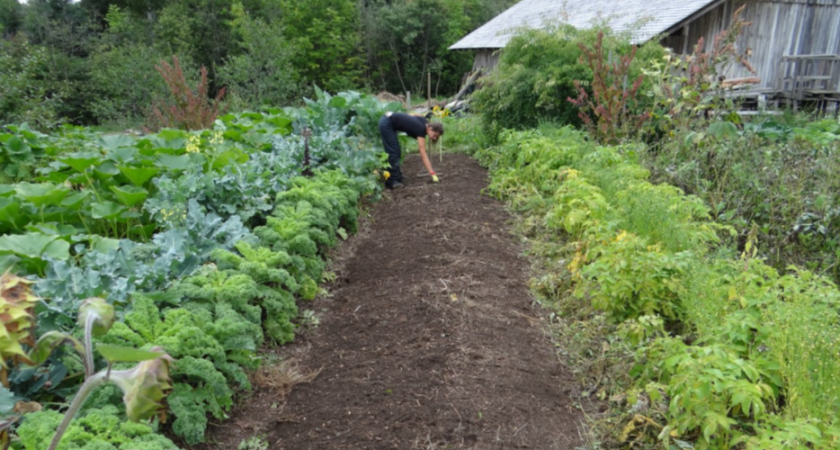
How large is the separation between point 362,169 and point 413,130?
118 cm

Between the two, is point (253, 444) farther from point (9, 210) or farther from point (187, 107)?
point (187, 107)

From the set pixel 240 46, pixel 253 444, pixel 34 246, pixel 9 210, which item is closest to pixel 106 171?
pixel 9 210

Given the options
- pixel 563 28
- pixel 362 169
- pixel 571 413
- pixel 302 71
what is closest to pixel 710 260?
pixel 571 413

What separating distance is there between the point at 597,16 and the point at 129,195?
44.7 ft

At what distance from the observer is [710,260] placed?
12.0ft

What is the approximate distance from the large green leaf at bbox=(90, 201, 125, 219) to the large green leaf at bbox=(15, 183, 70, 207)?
208 millimetres

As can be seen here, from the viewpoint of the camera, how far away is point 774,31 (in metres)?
13.2

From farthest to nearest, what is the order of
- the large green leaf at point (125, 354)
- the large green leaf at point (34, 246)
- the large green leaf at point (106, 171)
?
the large green leaf at point (106, 171), the large green leaf at point (34, 246), the large green leaf at point (125, 354)

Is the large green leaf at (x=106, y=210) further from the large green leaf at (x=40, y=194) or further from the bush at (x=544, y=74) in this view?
the bush at (x=544, y=74)

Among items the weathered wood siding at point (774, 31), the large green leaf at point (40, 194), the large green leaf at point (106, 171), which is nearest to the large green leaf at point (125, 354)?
the large green leaf at point (40, 194)

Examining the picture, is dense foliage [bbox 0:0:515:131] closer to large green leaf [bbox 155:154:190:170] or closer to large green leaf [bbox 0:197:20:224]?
large green leaf [bbox 155:154:190:170]

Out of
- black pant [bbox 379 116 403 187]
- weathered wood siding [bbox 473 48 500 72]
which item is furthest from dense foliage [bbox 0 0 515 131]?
black pant [bbox 379 116 403 187]

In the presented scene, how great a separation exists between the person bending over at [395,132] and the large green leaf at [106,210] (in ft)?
14.0

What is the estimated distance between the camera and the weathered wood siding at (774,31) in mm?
13070
